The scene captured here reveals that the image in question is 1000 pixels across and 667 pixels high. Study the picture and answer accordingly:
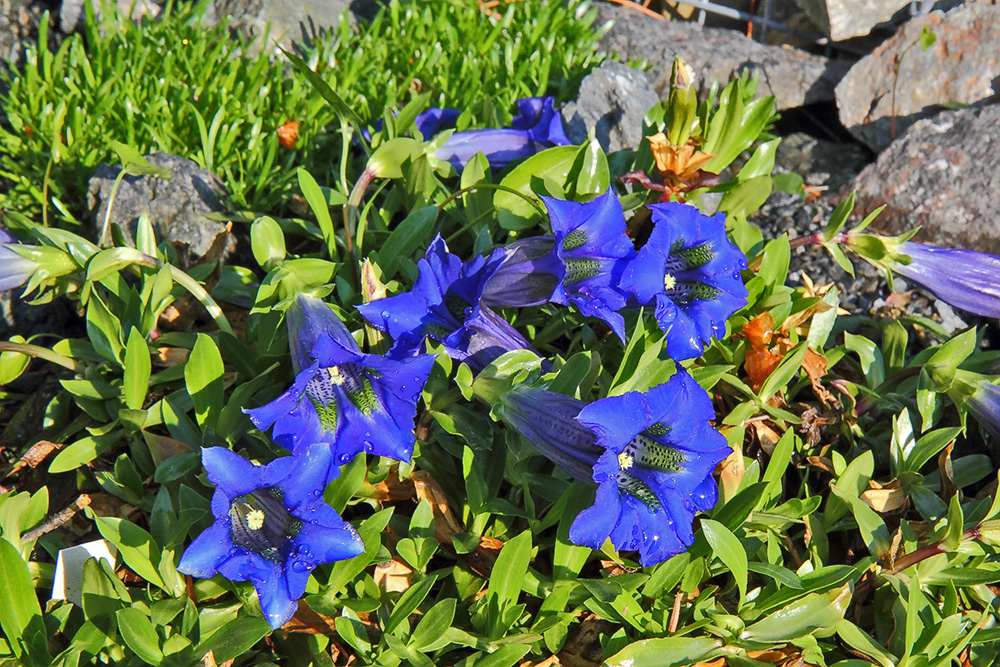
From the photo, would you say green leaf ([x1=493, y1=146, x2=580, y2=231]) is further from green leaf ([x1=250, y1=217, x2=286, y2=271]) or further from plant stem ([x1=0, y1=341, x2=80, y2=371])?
plant stem ([x1=0, y1=341, x2=80, y2=371])

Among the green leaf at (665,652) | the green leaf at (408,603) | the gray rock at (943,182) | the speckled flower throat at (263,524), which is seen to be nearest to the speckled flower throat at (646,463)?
the green leaf at (665,652)

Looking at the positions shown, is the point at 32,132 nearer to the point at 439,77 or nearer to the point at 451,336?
the point at 439,77

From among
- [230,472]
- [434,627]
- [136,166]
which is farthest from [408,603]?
[136,166]

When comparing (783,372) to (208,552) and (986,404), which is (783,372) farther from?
(208,552)

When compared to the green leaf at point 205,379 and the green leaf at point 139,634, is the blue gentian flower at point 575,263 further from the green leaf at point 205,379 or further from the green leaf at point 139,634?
the green leaf at point 139,634

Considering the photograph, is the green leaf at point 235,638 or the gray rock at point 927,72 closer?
the green leaf at point 235,638

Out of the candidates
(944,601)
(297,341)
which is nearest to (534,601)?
(297,341)

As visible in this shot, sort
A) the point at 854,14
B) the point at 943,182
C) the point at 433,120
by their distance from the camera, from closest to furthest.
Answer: the point at 433,120
the point at 943,182
the point at 854,14
